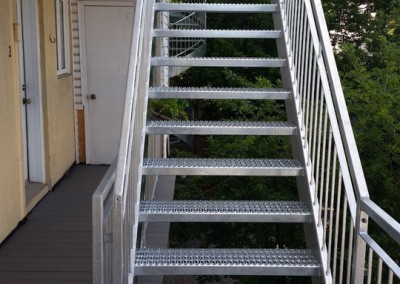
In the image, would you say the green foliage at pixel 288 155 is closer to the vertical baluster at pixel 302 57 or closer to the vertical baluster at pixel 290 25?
the vertical baluster at pixel 290 25

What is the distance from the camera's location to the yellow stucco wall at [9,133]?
459 cm

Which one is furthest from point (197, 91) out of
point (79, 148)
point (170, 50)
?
point (170, 50)

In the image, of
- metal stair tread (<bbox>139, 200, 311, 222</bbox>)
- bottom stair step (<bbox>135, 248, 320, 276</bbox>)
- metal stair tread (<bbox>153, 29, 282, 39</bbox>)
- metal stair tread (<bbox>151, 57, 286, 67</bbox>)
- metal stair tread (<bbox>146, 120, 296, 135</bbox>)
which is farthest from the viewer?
metal stair tread (<bbox>153, 29, 282, 39</bbox>)

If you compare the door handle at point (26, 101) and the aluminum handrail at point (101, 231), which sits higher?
the door handle at point (26, 101)

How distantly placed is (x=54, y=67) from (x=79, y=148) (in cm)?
152

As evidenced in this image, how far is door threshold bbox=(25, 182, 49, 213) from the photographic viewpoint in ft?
18.0

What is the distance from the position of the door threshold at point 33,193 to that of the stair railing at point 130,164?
7.61ft

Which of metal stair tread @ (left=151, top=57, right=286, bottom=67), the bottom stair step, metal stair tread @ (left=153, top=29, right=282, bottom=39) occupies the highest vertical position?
metal stair tread @ (left=153, top=29, right=282, bottom=39)

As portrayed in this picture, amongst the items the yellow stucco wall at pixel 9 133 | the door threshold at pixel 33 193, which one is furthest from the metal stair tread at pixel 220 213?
the door threshold at pixel 33 193

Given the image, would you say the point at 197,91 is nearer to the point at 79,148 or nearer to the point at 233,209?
the point at 233,209

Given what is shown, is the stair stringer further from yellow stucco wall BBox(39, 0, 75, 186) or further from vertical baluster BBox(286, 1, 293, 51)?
yellow stucco wall BBox(39, 0, 75, 186)

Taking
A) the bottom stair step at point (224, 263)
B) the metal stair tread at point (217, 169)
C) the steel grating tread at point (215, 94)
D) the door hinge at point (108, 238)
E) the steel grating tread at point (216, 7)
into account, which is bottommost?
the bottom stair step at point (224, 263)

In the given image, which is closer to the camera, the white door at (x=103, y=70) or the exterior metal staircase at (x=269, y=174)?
the exterior metal staircase at (x=269, y=174)

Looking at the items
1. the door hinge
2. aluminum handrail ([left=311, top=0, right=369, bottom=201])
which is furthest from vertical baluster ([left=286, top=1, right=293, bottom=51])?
the door hinge
